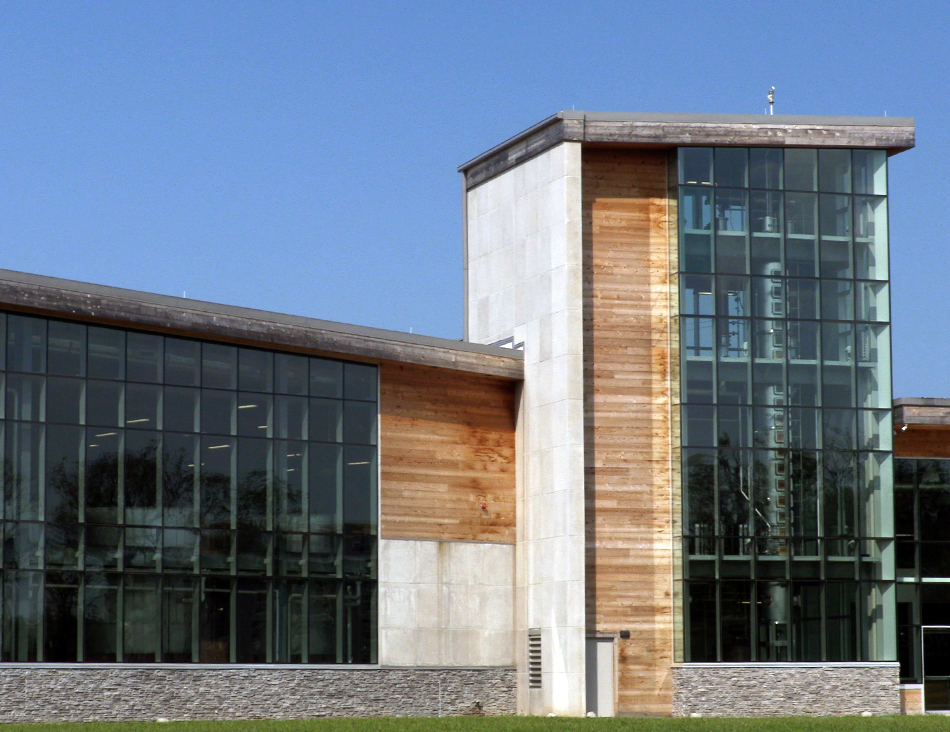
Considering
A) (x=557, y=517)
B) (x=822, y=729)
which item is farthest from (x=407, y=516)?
(x=822, y=729)

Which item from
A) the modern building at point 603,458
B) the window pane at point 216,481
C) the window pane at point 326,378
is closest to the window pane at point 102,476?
the modern building at point 603,458

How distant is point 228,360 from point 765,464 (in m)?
13.8

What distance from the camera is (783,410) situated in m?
39.6

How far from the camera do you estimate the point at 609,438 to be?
39719mm

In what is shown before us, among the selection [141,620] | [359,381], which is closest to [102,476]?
[141,620]

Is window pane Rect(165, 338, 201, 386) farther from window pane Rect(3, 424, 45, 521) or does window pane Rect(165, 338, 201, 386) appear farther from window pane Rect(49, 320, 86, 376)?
window pane Rect(3, 424, 45, 521)

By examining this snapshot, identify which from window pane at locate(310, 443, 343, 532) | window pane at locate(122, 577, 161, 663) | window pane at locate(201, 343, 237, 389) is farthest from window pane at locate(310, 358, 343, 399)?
window pane at locate(122, 577, 161, 663)

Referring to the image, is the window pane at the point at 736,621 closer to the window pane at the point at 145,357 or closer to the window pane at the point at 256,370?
the window pane at the point at 256,370

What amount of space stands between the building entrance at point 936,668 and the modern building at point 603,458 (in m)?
0.20

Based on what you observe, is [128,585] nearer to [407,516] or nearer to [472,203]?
[407,516]

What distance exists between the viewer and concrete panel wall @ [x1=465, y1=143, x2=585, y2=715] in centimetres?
3875

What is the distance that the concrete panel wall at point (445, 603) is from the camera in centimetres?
3825

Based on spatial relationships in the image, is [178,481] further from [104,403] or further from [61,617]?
[61,617]

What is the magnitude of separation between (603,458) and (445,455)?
4.04 m
